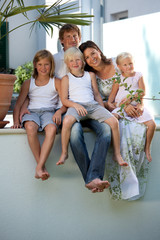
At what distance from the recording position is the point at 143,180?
2.76 metres

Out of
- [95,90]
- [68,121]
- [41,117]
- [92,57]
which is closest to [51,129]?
[68,121]

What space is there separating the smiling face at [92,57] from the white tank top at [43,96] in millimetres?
334

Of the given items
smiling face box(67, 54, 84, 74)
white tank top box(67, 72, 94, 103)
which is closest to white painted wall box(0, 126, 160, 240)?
white tank top box(67, 72, 94, 103)

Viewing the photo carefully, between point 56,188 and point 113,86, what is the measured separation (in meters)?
0.93

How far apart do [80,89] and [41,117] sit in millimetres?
359

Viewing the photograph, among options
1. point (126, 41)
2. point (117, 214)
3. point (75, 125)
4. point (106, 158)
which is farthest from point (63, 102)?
point (126, 41)

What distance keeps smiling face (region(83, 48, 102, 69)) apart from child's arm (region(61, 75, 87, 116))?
265 millimetres

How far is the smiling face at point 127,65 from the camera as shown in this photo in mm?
2969

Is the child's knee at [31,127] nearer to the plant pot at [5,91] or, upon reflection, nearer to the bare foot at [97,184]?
the plant pot at [5,91]

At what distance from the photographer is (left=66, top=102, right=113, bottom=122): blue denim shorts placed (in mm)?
2602

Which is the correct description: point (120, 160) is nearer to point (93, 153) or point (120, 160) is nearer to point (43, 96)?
point (93, 153)

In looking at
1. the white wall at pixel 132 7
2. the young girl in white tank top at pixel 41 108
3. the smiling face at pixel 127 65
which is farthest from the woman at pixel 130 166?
the white wall at pixel 132 7

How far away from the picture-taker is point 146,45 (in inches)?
283

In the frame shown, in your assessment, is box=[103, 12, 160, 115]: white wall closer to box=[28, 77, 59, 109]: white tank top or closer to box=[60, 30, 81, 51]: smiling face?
box=[60, 30, 81, 51]: smiling face
